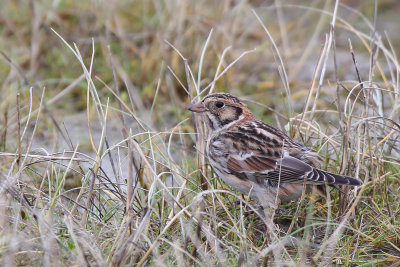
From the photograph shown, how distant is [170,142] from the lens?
4.96m

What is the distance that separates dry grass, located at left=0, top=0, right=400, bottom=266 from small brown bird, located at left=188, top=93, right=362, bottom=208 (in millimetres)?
131

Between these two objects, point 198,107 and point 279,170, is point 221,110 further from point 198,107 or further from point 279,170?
point 279,170

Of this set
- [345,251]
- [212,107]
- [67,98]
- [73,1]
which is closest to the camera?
[345,251]

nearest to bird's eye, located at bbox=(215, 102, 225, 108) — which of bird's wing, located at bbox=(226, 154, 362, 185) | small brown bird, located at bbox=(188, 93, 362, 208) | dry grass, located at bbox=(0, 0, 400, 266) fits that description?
Answer: small brown bird, located at bbox=(188, 93, 362, 208)

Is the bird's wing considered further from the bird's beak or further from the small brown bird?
the bird's beak

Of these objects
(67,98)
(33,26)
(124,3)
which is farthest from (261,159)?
(124,3)

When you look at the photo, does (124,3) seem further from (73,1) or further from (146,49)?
(146,49)

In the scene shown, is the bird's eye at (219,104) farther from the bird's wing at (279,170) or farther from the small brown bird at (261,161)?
the bird's wing at (279,170)

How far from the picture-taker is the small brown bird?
447 cm

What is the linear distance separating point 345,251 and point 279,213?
0.69 m

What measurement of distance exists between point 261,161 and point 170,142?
695mm

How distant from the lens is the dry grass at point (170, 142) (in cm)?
398

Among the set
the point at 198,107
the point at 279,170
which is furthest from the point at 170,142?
the point at 279,170

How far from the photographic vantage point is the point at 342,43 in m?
9.31
